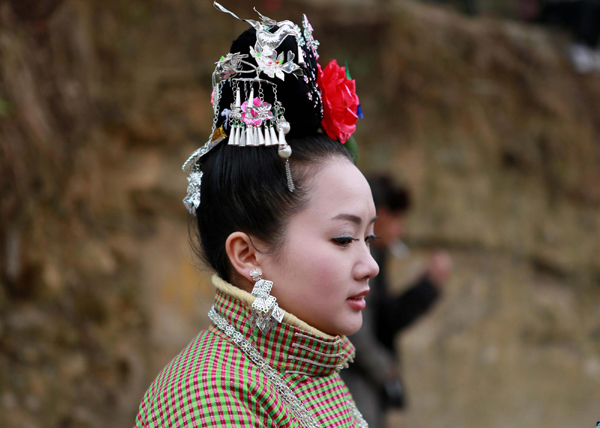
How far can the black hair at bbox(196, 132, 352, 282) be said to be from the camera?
1.12 meters

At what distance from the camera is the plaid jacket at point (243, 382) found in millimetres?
979

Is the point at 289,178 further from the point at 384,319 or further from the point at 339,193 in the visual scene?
the point at 384,319

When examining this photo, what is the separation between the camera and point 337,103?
48.1 inches

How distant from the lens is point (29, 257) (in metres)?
2.49

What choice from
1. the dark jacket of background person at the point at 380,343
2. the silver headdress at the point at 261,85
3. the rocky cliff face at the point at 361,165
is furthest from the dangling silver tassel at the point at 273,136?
the rocky cliff face at the point at 361,165

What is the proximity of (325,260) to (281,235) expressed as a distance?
0.10 meters

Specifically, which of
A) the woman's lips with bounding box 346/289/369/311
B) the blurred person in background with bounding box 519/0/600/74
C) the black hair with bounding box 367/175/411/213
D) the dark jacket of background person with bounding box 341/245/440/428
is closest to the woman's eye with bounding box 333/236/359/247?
the woman's lips with bounding box 346/289/369/311

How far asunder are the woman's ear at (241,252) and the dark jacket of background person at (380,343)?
118 cm

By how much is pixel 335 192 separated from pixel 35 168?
1.78m

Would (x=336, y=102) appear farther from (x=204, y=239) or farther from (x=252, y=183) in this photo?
(x=204, y=239)

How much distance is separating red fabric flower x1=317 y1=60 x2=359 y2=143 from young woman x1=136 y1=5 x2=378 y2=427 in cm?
2

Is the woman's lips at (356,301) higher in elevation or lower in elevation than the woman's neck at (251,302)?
lower

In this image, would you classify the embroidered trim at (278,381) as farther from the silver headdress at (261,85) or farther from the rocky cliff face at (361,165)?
the rocky cliff face at (361,165)

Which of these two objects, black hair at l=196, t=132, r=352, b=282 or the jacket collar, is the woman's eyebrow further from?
the jacket collar
